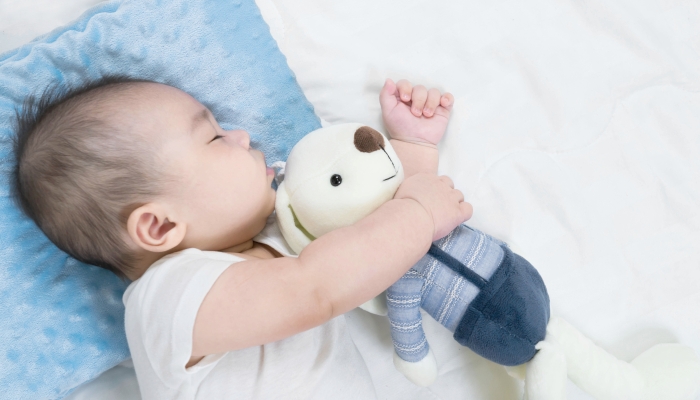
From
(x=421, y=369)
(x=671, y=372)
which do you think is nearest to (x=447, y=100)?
(x=421, y=369)

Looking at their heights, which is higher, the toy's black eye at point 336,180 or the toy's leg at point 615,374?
the toy's black eye at point 336,180

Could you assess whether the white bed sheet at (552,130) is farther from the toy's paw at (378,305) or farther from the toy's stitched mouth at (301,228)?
the toy's stitched mouth at (301,228)

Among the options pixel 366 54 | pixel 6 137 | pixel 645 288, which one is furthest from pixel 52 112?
pixel 645 288

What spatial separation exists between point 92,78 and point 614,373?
1.11 m

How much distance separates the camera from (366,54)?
3.75ft

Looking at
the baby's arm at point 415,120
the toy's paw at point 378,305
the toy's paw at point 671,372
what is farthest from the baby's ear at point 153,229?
the toy's paw at point 671,372

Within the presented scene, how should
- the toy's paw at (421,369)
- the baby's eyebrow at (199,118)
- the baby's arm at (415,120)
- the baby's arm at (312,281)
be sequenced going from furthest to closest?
the baby's arm at (415,120)
the toy's paw at (421,369)
the baby's eyebrow at (199,118)
the baby's arm at (312,281)

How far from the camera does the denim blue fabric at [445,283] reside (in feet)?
2.92

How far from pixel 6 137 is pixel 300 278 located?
62 cm

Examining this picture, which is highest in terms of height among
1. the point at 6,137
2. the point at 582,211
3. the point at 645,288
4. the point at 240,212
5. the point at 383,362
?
the point at 6,137

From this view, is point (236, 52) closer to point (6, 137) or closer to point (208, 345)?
point (6, 137)

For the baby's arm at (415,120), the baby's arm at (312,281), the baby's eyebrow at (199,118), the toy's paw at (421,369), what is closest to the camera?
the baby's arm at (312,281)

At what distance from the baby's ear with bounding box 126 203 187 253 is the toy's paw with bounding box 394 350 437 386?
1.56ft

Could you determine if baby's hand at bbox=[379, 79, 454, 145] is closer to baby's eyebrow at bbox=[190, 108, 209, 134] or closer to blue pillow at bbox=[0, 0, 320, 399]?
blue pillow at bbox=[0, 0, 320, 399]
